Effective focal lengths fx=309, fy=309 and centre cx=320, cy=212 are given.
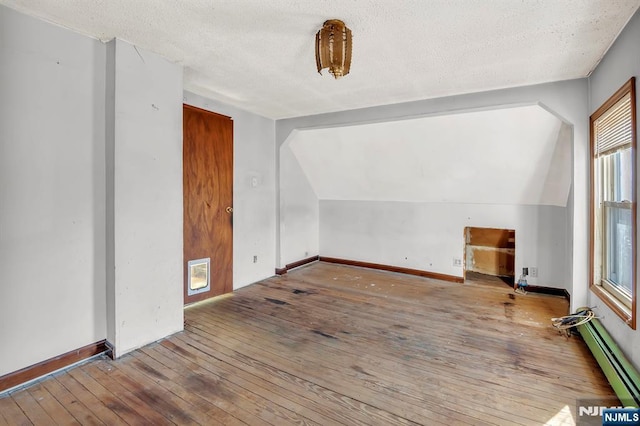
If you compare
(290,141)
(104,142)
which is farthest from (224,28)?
(290,141)

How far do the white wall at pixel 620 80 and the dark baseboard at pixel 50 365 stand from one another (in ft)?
11.6

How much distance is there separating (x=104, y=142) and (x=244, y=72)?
1.27 m

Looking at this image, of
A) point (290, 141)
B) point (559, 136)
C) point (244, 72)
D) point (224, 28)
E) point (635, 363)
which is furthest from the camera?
point (290, 141)

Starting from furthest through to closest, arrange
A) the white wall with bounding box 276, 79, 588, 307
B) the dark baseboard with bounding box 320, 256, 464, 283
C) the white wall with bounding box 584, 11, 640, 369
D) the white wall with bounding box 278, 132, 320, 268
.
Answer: the white wall with bounding box 278, 132, 320, 268 < the dark baseboard with bounding box 320, 256, 464, 283 < the white wall with bounding box 276, 79, 588, 307 < the white wall with bounding box 584, 11, 640, 369

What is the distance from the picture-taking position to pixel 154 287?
2539 mm

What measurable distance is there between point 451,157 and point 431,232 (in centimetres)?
120

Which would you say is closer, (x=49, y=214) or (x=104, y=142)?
(x=49, y=214)

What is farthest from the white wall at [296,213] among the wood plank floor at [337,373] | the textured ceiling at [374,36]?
the textured ceiling at [374,36]

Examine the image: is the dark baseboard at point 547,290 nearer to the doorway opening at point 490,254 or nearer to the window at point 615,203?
the doorway opening at point 490,254

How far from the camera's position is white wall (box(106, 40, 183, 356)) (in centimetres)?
230

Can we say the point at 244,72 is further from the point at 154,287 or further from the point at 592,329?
the point at 592,329

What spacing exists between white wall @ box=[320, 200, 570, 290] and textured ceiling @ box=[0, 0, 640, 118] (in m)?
1.70

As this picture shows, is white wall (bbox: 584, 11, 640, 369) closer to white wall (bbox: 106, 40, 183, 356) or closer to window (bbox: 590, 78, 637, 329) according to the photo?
window (bbox: 590, 78, 637, 329)

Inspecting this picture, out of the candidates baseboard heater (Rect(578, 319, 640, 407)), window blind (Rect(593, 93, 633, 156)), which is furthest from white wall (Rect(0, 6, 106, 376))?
window blind (Rect(593, 93, 633, 156))
